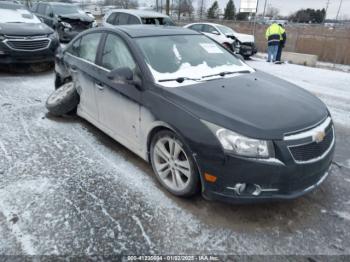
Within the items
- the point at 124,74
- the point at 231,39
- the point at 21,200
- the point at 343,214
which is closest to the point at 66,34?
the point at 231,39

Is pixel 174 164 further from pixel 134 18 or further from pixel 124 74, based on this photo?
pixel 134 18

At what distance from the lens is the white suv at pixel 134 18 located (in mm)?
10642

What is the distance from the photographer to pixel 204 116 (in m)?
2.57

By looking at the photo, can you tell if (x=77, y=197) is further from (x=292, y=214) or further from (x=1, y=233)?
(x=292, y=214)

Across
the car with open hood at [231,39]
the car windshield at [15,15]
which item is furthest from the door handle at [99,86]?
the car with open hood at [231,39]

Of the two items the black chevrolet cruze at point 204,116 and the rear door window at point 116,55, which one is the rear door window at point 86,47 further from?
the rear door window at point 116,55

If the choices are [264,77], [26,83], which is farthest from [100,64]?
[26,83]

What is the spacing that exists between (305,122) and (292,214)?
0.88 metres

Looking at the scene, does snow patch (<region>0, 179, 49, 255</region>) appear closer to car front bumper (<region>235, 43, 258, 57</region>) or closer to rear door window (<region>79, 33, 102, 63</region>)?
rear door window (<region>79, 33, 102, 63</region>)

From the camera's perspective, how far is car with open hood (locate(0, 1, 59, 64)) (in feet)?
23.0

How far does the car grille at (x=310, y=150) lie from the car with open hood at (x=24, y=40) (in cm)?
692

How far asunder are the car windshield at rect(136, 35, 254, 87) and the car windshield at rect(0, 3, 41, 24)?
593cm

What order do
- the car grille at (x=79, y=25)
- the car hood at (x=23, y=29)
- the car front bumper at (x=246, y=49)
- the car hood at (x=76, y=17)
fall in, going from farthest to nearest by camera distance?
the car front bumper at (x=246, y=49), the car grille at (x=79, y=25), the car hood at (x=76, y=17), the car hood at (x=23, y=29)

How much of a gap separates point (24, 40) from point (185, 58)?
5.44m
